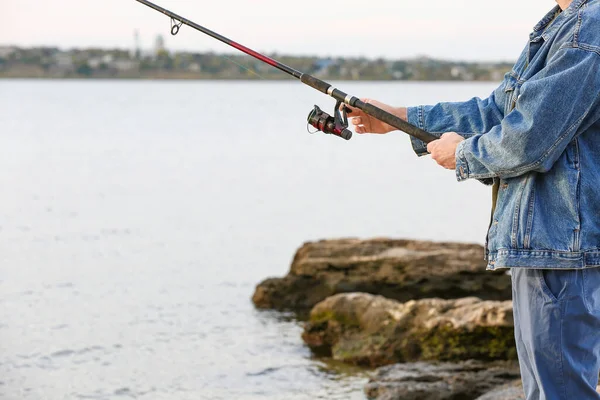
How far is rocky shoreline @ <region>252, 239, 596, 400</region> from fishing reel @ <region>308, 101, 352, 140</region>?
2270mm

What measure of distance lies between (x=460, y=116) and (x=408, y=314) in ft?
15.2

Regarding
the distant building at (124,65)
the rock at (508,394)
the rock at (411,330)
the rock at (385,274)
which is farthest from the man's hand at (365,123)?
the distant building at (124,65)

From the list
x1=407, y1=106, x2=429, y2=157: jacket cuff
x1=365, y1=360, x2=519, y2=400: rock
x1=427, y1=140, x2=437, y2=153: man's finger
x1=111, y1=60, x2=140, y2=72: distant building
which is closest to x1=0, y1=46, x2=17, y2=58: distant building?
x1=111, y1=60, x2=140, y2=72: distant building

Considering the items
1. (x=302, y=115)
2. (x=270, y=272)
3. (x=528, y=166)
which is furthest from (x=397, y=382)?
(x=302, y=115)

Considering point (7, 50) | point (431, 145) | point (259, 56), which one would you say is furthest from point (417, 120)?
point (7, 50)

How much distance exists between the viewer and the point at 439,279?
9383mm

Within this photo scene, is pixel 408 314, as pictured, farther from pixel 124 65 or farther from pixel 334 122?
pixel 124 65

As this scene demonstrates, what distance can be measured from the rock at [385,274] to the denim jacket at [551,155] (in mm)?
6620

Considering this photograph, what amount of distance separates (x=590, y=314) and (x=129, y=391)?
5600 mm

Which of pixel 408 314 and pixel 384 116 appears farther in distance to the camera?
pixel 408 314

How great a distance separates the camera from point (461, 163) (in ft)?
9.23

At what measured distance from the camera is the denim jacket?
260 centimetres

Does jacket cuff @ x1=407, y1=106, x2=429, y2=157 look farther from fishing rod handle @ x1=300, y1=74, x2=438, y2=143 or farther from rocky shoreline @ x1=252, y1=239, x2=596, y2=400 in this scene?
rocky shoreline @ x1=252, y1=239, x2=596, y2=400

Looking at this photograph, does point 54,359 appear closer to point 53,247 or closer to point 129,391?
point 129,391
